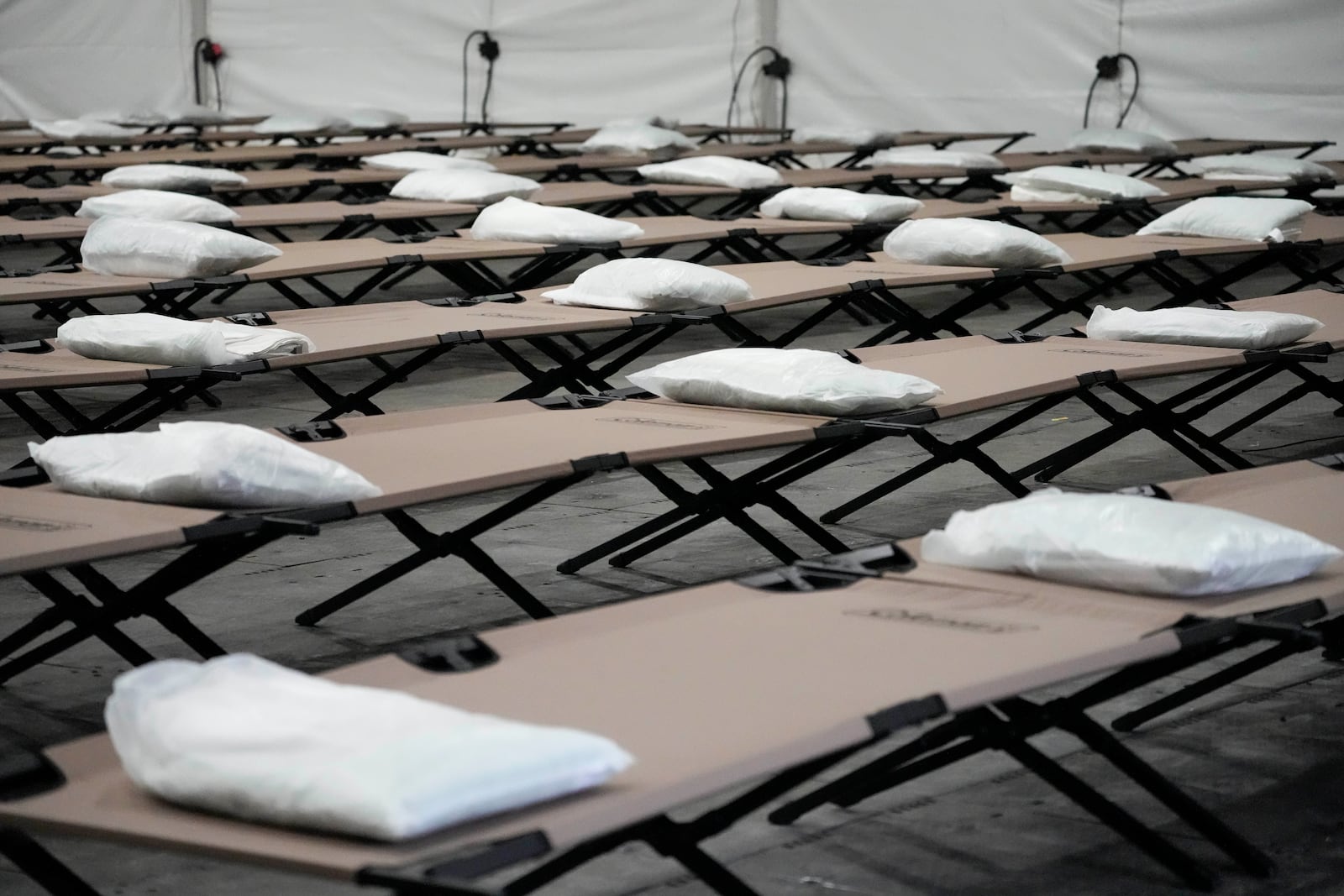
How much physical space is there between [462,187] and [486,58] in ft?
21.7

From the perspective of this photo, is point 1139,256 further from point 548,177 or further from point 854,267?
point 548,177

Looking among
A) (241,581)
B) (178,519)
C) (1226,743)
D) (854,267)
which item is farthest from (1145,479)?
(178,519)

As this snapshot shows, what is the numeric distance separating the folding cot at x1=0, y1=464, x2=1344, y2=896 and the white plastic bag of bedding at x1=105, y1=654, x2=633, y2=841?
0.07 ft

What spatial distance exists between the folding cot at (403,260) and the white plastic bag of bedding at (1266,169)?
7.40 ft

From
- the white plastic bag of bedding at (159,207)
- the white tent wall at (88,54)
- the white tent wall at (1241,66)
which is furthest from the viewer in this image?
the white tent wall at (88,54)

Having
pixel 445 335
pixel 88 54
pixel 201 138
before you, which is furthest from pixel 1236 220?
pixel 88 54

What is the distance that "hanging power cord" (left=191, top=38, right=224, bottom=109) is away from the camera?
46.7 feet

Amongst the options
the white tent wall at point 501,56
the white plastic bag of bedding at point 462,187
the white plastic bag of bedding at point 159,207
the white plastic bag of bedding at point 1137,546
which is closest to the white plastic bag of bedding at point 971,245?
the white plastic bag of bedding at point 462,187

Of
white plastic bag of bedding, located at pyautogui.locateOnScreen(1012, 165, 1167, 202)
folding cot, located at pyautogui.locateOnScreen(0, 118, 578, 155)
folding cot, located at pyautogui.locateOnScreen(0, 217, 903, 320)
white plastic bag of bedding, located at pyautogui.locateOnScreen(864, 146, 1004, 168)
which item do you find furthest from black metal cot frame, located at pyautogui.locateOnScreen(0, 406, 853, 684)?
folding cot, located at pyautogui.locateOnScreen(0, 118, 578, 155)

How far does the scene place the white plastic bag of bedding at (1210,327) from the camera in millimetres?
3832

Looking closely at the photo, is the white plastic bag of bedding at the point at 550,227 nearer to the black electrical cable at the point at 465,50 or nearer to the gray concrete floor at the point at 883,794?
the gray concrete floor at the point at 883,794

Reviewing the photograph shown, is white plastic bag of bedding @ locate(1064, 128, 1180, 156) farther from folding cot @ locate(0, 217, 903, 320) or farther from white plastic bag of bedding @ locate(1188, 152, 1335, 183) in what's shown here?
folding cot @ locate(0, 217, 903, 320)

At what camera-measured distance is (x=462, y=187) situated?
6.80 metres

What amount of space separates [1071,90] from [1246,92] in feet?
3.25
